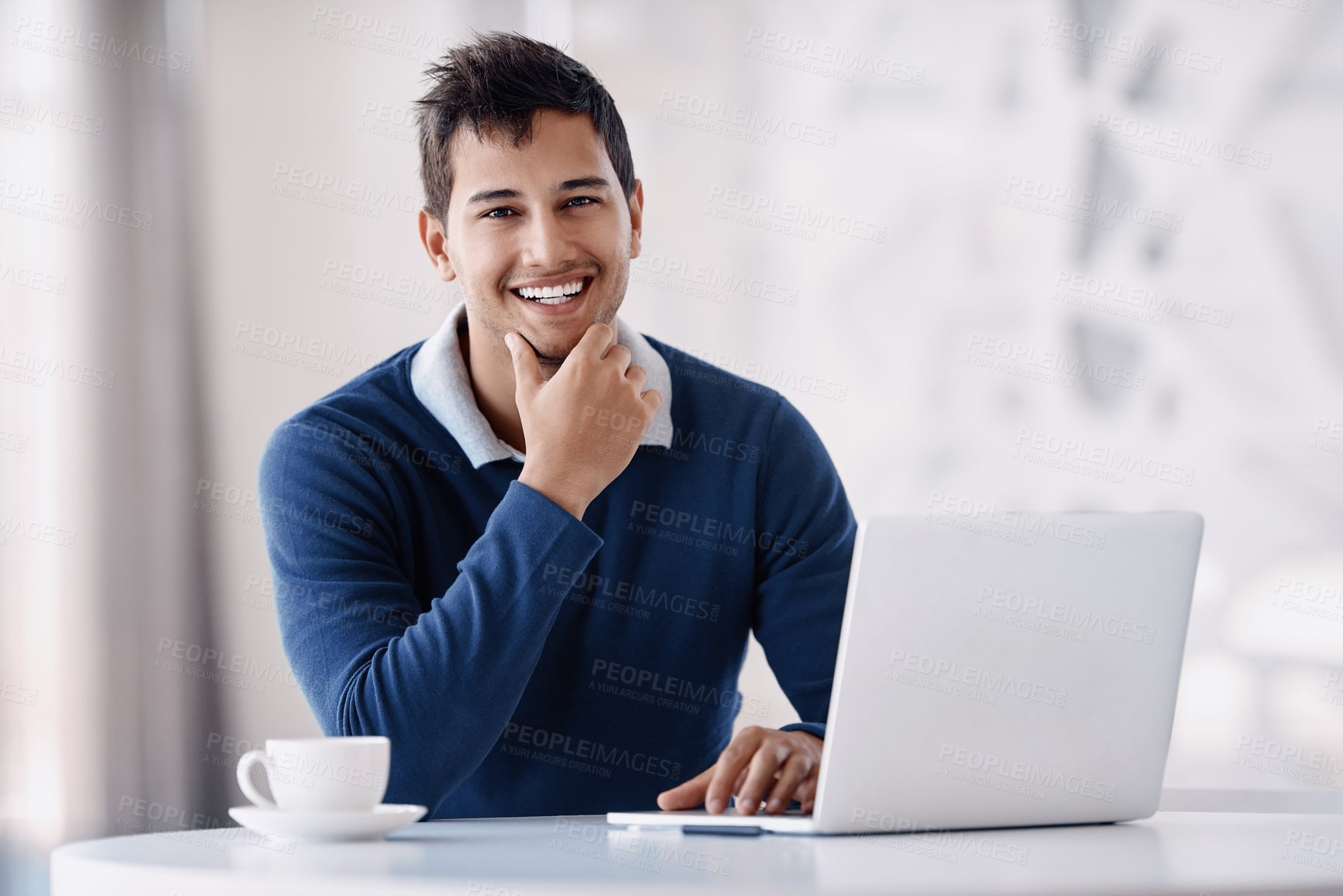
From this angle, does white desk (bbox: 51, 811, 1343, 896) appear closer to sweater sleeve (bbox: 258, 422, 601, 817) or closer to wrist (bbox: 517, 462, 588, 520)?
sweater sleeve (bbox: 258, 422, 601, 817)

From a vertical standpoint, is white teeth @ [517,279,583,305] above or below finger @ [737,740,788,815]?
above

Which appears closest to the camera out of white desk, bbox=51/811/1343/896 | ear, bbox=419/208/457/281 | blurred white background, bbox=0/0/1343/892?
white desk, bbox=51/811/1343/896

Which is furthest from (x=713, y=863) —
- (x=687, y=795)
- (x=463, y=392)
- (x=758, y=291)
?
(x=758, y=291)

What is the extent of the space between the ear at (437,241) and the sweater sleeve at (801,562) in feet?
1.70

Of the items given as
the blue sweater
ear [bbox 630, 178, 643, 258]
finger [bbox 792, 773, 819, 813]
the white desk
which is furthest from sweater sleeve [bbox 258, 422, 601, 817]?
ear [bbox 630, 178, 643, 258]

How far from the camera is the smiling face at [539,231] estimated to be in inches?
61.6

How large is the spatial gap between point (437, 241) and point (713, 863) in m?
1.22

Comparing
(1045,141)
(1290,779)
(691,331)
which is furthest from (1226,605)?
(691,331)

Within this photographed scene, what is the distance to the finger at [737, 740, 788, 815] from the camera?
1.07 meters

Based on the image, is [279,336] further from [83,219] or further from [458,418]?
[458,418]

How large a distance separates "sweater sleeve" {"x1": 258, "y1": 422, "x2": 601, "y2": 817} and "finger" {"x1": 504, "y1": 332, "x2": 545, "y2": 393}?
0.71 feet

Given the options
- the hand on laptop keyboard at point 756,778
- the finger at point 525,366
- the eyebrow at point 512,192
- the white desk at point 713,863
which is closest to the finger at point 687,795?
the hand on laptop keyboard at point 756,778

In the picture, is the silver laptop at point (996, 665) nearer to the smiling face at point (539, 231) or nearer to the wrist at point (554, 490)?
the wrist at point (554, 490)

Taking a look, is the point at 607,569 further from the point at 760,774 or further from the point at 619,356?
the point at 760,774
